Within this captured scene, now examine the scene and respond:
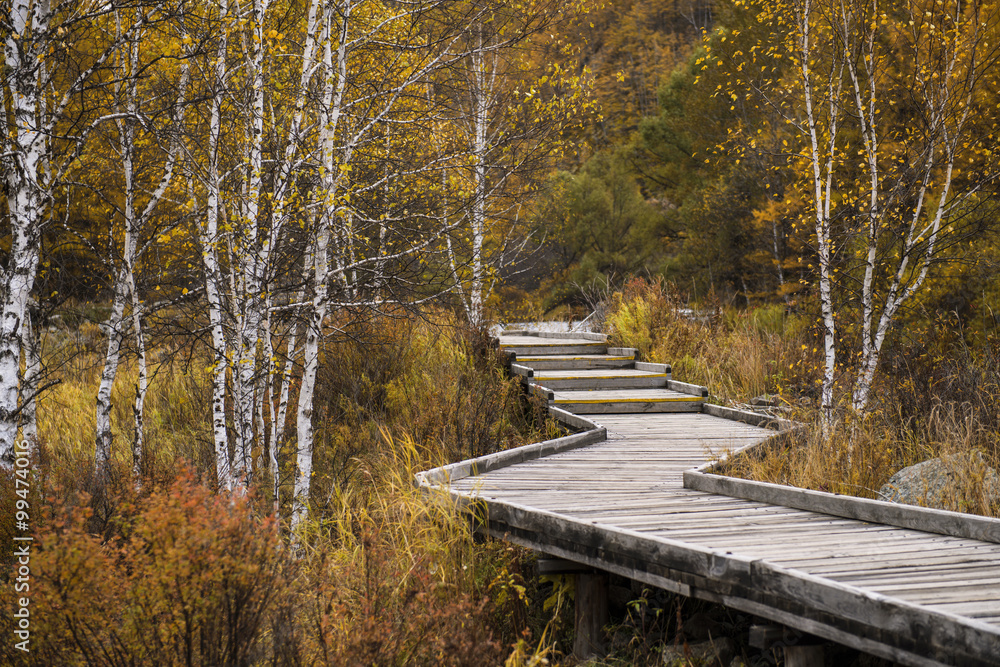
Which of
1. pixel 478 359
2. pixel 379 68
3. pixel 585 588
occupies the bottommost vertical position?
pixel 585 588

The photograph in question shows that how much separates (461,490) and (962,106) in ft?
22.5

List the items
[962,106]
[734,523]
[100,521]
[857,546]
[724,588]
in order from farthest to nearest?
[962,106] < [100,521] < [734,523] < [857,546] < [724,588]

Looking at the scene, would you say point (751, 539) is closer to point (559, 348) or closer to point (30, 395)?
point (30, 395)

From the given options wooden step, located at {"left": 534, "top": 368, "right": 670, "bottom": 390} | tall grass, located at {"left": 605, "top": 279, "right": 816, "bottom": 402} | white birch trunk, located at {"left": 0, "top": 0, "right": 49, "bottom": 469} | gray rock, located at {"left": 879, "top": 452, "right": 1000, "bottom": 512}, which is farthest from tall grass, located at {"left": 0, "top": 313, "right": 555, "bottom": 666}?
tall grass, located at {"left": 605, "top": 279, "right": 816, "bottom": 402}

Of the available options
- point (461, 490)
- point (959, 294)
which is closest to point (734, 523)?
point (461, 490)

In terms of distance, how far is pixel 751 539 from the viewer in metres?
4.00

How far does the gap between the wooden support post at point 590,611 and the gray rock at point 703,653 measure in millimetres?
541

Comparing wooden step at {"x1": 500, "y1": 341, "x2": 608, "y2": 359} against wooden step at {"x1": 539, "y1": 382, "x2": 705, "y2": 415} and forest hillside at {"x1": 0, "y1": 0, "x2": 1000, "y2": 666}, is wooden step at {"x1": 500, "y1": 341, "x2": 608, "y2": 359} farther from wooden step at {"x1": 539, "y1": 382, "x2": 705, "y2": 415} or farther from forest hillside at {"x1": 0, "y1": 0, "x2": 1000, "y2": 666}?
wooden step at {"x1": 539, "y1": 382, "x2": 705, "y2": 415}

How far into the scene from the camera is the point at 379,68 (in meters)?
8.79

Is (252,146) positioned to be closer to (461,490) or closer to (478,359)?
(461,490)

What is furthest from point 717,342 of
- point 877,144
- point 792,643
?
point 792,643

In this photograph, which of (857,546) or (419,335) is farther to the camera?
(419,335)

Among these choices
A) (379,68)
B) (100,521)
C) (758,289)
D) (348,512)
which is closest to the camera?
(100,521)

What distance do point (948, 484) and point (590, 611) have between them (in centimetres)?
236
